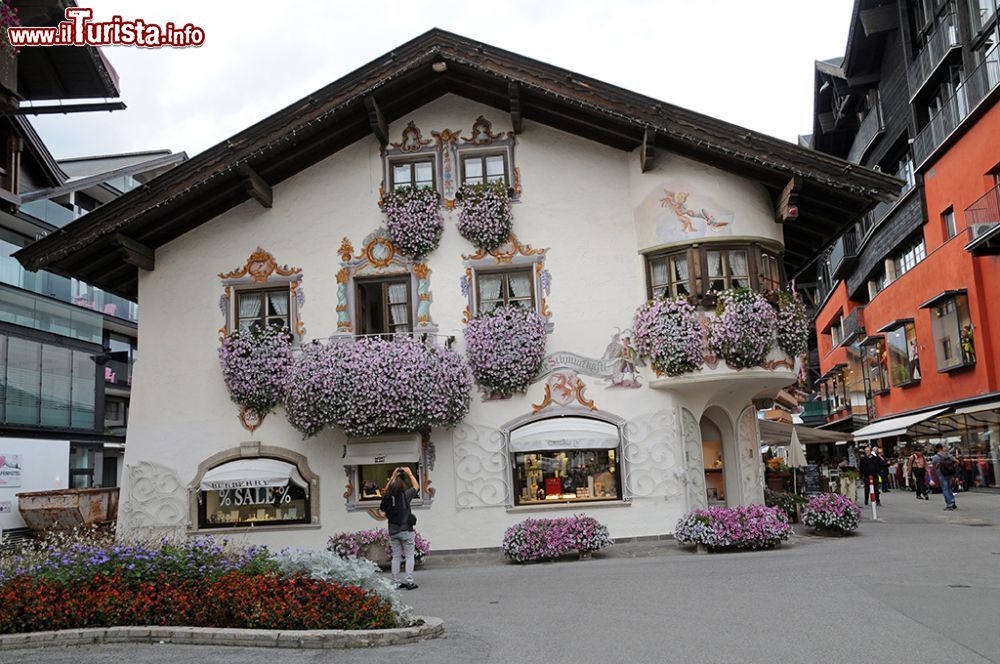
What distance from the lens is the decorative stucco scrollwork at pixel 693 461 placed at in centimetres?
1816

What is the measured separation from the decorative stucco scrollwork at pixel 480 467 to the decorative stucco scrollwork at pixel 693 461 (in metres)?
3.49

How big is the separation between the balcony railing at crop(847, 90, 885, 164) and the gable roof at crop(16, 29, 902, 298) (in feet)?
81.1

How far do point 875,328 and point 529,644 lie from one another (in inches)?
1633

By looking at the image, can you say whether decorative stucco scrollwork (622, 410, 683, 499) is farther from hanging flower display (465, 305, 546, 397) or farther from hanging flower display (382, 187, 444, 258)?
hanging flower display (382, 187, 444, 258)

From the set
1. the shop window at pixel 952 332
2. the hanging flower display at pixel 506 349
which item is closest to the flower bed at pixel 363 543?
the hanging flower display at pixel 506 349

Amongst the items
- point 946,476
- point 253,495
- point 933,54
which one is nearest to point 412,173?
point 253,495

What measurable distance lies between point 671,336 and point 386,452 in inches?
233

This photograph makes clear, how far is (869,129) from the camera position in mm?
43750

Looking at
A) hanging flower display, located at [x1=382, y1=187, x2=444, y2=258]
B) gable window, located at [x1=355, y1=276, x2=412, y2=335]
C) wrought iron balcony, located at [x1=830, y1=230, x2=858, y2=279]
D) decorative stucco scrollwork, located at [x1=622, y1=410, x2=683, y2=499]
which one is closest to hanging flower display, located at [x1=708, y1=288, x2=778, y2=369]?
decorative stucco scrollwork, located at [x1=622, y1=410, x2=683, y2=499]

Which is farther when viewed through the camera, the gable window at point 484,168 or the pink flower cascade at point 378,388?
the gable window at point 484,168

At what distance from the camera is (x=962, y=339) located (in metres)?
33.1

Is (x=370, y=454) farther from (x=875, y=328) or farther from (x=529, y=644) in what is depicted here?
(x=875, y=328)

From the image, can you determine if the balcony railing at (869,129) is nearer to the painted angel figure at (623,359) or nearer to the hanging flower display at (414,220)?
the painted angel figure at (623,359)

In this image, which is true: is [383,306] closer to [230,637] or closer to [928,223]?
[230,637]
